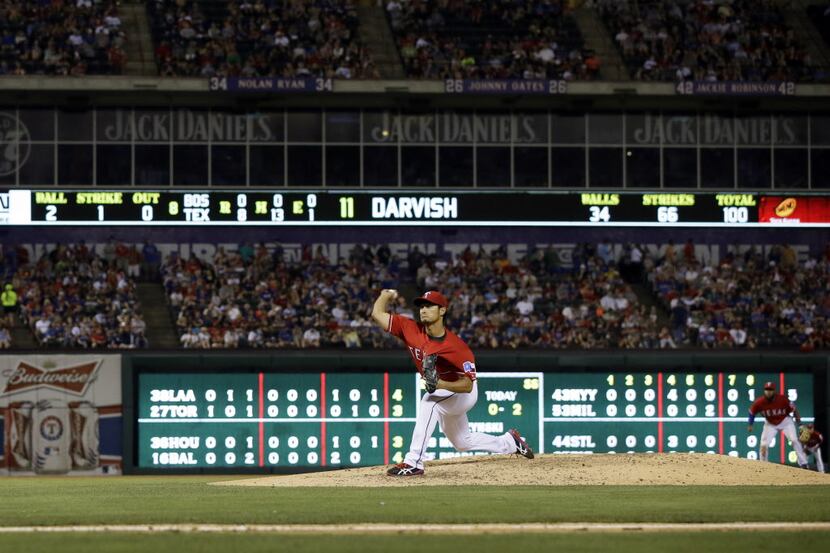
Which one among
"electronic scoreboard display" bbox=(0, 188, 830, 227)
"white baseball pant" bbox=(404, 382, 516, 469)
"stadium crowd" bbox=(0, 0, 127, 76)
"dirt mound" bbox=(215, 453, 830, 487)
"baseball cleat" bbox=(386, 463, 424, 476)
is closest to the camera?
"white baseball pant" bbox=(404, 382, 516, 469)

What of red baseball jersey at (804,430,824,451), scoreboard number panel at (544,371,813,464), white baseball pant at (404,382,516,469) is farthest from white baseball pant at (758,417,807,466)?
white baseball pant at (404,382,516,469)

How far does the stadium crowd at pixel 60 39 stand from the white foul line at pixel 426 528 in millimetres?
25033

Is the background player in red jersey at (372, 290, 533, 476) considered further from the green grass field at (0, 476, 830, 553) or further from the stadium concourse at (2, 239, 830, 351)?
the stadium concourse at (2, 239, 830, 351)

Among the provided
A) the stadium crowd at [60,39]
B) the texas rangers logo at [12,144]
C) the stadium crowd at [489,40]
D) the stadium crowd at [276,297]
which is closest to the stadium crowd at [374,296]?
the stadium crowd at [276,297]

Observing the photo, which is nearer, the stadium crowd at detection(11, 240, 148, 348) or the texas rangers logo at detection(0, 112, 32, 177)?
the stadium crowd at detection(11, 240, 148, 348)

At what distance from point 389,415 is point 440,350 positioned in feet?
50.0

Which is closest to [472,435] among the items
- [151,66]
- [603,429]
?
[603,429]

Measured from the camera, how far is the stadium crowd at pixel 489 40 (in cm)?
3741

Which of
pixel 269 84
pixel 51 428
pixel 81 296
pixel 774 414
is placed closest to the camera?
pixel 774 414

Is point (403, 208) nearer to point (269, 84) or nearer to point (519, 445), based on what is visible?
point (269, 84)

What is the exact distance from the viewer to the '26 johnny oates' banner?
31.3 meters

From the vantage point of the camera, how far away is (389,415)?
3175 cm

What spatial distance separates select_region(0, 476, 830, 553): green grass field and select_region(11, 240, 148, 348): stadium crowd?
49.4 feet

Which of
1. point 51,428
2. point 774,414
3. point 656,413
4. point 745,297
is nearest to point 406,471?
point 774,414
